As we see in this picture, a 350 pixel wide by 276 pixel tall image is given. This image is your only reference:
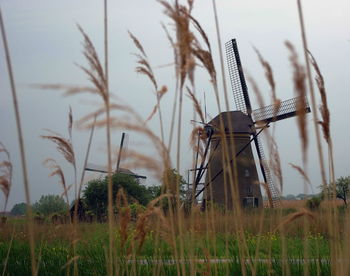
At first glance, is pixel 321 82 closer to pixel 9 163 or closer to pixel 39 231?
pixel 9 163

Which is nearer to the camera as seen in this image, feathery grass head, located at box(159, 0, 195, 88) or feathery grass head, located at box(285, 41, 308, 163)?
feathery grass head, located at box(285, 41, 308, 163)

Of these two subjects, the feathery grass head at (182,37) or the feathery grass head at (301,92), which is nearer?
the feathery grass head at (301,92)

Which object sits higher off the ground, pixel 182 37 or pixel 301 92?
pixel 182 37

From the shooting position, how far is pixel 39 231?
38.1 ft

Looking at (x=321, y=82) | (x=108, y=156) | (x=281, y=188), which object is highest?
(x=321, y=82)

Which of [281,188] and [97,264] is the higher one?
[281,188]

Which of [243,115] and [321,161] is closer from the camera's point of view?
[321,161]

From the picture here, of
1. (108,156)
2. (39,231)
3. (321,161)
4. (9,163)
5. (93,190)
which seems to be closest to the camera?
(321,161)

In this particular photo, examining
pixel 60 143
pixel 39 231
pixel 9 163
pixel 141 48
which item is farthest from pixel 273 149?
pixel 39 231

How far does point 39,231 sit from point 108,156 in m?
10.0

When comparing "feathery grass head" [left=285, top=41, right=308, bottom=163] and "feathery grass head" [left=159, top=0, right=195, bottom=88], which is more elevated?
"feathery grass head" [left=159, top=0, right=195, bottom=88]

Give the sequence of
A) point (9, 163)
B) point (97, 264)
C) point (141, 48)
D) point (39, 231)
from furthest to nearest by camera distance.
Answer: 1. point (39, 231)
2. point (97, 264)
3. point (9, 163)
4. point (141, 48)

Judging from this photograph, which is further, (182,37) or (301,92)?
(182,37)

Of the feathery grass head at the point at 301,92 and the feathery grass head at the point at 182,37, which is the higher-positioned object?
the feathery grass head at the point at 182,37
